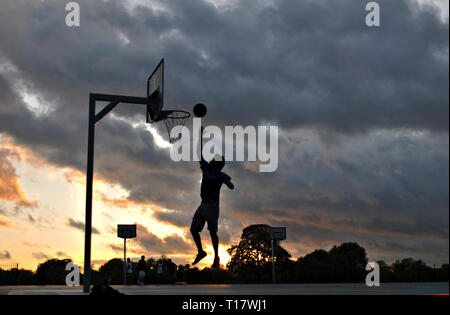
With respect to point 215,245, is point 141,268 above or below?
below

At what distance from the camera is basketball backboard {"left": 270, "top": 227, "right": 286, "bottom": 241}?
3266 cm

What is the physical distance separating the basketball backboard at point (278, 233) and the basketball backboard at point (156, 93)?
57.7ft

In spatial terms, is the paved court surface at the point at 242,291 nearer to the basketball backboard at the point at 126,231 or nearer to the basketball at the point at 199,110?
the basketball at the point at 199,110

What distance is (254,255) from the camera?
52656 mm

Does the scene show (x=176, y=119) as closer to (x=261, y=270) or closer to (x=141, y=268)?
(x=141, y=268)

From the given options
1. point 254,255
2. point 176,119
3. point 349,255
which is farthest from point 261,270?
point 176,119

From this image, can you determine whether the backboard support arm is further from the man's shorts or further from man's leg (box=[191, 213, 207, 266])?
the man's shorts

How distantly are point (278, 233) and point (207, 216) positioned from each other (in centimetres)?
2215

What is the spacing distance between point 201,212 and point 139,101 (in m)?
6.00
